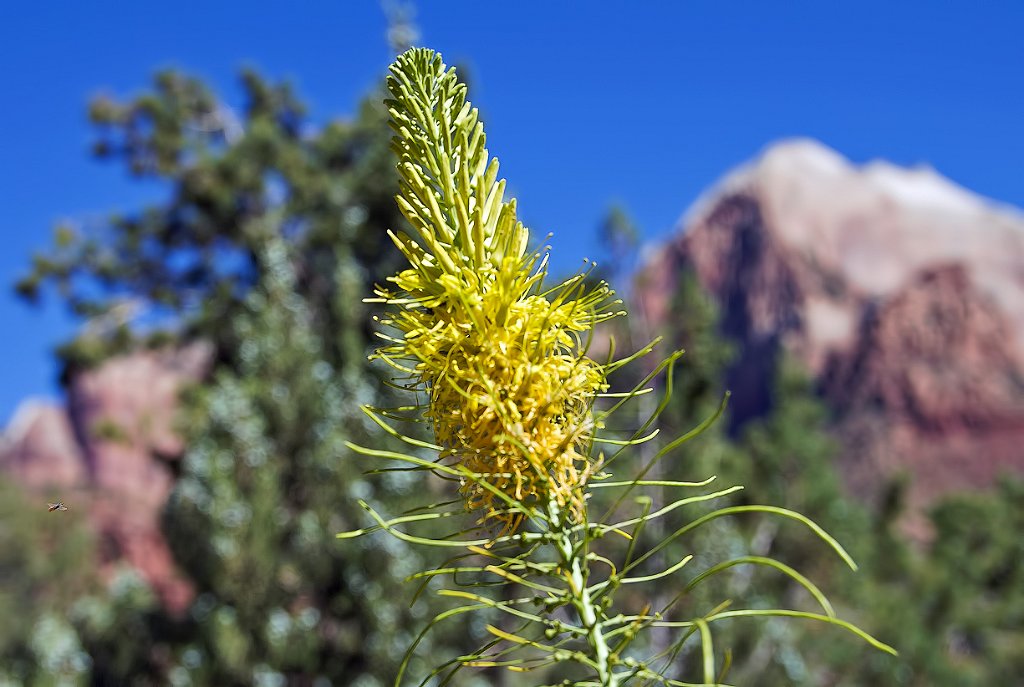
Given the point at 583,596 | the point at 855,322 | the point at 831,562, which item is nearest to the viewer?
the point at 583,596

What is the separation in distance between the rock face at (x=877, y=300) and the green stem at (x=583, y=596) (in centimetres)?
5031

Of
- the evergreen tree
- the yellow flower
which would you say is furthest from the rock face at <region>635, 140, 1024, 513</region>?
the yellow flower

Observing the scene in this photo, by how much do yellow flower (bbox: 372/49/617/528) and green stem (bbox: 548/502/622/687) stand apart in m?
0.03

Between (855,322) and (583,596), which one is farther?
(855,322)

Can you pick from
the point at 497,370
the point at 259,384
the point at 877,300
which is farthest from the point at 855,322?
the point at 497,370

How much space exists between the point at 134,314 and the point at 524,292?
16.1 m

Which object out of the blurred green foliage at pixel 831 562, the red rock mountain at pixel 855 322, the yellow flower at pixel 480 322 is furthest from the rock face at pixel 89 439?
the yellow flower at pixel 480 322

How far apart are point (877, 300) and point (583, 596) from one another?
213ft

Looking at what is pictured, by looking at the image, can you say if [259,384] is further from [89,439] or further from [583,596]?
[89,439]

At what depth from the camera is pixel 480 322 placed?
1.63 m

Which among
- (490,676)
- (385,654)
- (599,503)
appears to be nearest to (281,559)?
(385,654)

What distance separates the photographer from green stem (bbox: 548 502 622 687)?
57.4 inches

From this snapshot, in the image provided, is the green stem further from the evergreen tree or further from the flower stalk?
the evergreen tree

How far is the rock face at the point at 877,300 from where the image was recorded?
2170 inches
